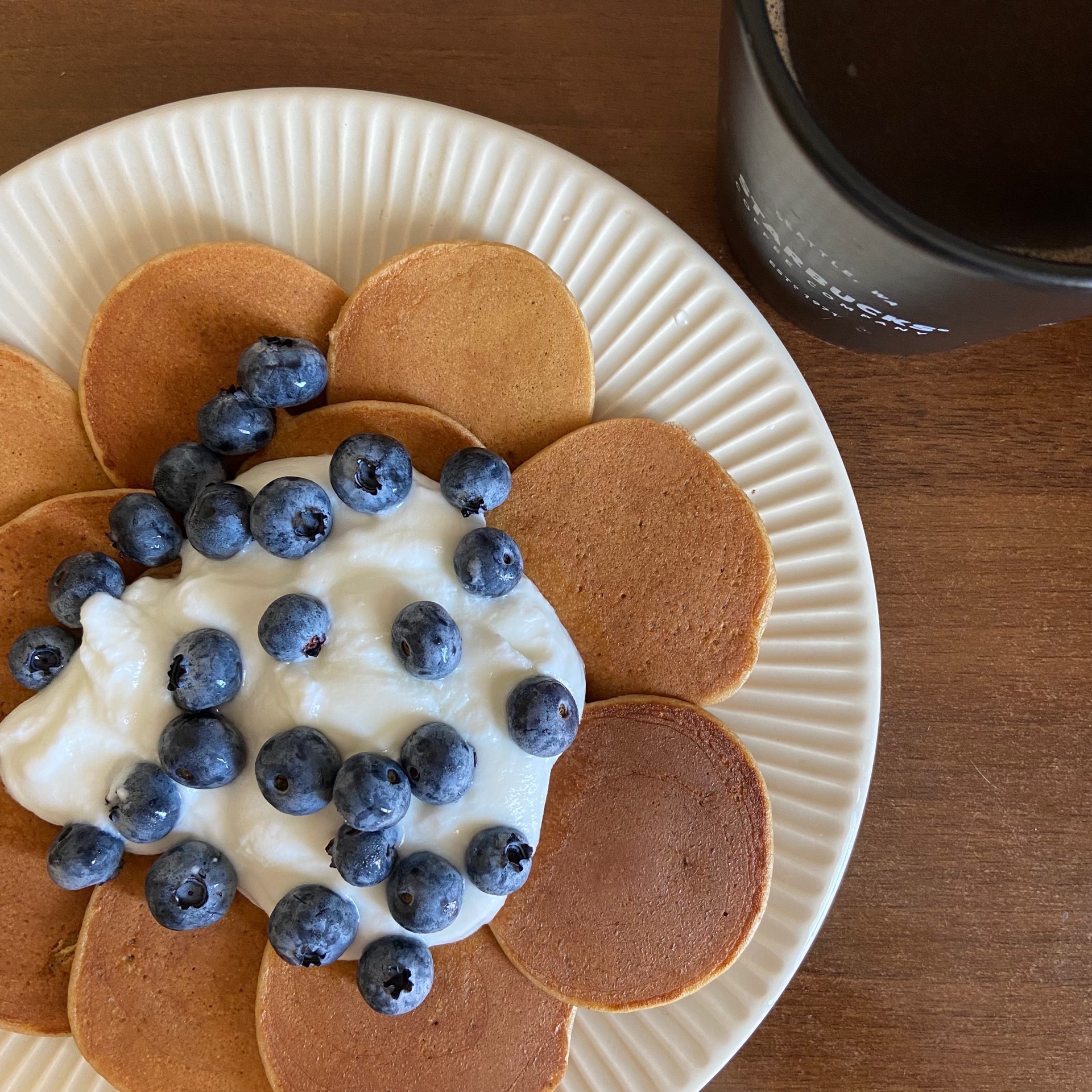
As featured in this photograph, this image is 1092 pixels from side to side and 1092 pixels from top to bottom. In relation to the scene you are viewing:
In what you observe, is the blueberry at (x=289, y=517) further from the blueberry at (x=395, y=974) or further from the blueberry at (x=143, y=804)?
the blueberry at (x=395, y=974)

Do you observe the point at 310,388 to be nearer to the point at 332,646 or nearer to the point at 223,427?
the point at 223,427

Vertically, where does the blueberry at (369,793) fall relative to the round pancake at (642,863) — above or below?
above

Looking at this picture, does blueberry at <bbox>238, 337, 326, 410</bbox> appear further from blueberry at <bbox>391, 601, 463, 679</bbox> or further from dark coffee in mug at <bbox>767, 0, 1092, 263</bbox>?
dark coffee in mug at <bbox>767, 0, 1092, 263</bbox>

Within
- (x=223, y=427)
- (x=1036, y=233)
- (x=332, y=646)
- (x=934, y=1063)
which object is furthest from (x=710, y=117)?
(x=934, y=1063)

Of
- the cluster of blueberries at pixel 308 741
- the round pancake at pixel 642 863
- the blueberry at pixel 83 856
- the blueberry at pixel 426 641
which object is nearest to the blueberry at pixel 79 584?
the cluster of blueberries at pixel 308 741

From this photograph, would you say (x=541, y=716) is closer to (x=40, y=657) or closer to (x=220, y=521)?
(x=220, y=521)

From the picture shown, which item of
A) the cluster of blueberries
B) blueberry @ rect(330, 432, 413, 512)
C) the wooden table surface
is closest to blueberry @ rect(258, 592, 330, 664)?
the cluster of blueberries

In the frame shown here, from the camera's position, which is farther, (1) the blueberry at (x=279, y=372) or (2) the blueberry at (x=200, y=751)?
(1) the blueberry at (x=279, y=372)
